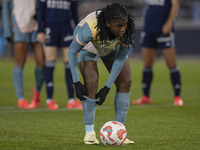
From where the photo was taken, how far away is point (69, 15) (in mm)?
8461

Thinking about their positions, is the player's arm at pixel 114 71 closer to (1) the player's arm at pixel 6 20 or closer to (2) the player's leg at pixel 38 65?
(2) the player's leg at pixel 38 65

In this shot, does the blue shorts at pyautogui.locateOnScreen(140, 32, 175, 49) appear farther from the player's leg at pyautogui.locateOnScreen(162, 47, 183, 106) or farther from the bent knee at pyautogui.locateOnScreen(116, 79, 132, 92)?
the bent knee at pyautogui.locateOnScreen(116, 79, 132, 92)

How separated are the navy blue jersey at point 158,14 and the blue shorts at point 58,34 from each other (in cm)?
176

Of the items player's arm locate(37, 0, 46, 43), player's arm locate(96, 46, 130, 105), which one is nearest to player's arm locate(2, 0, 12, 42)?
player's arm locate(37, 0, 46, 43)

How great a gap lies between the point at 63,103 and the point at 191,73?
29.6 feet

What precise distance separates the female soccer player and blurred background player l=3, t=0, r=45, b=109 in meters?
3.28

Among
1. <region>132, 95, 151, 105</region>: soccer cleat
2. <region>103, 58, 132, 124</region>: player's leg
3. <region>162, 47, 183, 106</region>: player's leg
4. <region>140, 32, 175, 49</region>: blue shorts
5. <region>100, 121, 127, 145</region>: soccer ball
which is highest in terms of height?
<region>103, 58, 132, 124</region>: player's leg

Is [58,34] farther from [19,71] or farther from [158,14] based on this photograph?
[158,14]

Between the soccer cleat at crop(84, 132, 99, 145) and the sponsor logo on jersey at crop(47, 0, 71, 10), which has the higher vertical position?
the sponsor logo on jersey at crop(47, 0, 71, 10)

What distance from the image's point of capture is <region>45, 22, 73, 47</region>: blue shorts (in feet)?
27.2

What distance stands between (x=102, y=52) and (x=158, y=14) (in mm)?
4095

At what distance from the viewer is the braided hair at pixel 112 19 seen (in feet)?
16.1

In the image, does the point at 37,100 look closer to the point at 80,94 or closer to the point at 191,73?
the point at 80,94

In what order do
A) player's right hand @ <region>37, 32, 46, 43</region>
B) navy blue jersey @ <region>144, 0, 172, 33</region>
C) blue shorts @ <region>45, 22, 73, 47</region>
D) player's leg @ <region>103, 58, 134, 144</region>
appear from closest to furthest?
player's leg @ <region>103, 58, 134, 144</region>, player's right hand @ <region>37, 32, 46, 43</region>, blue shorts @ <region>45, 22, 73, 47</region>, navy blue jersey @ <region>144, 0, 172, 33</region>
